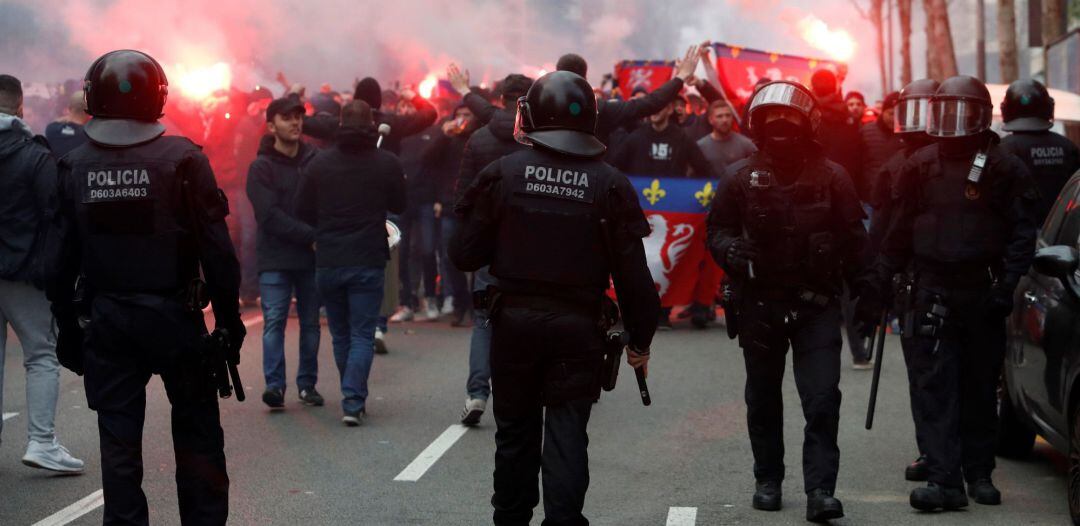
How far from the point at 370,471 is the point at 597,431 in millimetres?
1657

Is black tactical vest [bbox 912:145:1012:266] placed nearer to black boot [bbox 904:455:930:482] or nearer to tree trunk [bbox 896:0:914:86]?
black boot [bbox 904:455:930:482]

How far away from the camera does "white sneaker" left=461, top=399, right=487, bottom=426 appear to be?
9.03 m

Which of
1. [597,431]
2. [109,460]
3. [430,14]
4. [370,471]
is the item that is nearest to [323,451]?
[370,471]

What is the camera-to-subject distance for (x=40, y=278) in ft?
25.0

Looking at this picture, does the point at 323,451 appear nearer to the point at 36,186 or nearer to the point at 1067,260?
the point at 36,186

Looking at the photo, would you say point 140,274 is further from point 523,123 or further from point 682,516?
point 682,516

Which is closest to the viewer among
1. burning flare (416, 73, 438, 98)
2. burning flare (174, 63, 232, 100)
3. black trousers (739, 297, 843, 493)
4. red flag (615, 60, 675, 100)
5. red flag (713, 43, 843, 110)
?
black trousers (739, 297, 843, 493)

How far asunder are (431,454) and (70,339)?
283 centimetres

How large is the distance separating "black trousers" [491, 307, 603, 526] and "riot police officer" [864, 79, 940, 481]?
1905mm

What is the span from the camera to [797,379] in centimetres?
680

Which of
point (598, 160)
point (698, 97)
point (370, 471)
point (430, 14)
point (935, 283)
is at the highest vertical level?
point (430, 14)

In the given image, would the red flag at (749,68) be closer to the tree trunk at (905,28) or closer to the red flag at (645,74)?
the red flag at (645,74)

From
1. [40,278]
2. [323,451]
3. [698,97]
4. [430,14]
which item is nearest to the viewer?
[40,278]

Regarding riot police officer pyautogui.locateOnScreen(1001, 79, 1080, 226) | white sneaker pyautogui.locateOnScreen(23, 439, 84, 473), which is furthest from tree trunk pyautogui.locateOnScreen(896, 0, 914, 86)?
white sneaker pyautogui.locateOnScreen(23, 439, 84, 473)
